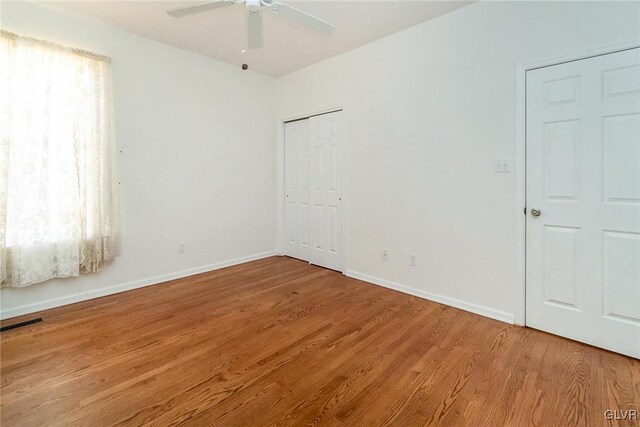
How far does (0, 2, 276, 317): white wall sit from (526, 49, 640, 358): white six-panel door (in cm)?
331

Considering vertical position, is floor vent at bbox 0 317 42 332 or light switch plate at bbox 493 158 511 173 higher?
light switch plate at bbox 493 158 511 173

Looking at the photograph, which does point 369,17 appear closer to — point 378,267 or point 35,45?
point 378,267

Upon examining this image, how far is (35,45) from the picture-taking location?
99.1 inches

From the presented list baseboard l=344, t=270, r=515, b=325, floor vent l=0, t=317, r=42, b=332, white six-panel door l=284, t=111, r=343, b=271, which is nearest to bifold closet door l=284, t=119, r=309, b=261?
white six-panel door l=284, t=111, r=343, b=271

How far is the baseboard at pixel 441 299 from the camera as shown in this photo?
2482 mm

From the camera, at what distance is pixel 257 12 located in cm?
210

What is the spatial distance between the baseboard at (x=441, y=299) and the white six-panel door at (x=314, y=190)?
44 centimetres

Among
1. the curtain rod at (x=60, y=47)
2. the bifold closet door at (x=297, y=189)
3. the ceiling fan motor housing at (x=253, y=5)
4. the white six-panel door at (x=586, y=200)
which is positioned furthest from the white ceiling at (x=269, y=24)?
the white six-panel door at (x=586, y=200)

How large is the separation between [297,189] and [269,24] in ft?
7.00

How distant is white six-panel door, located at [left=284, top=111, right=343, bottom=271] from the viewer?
12.5 ft

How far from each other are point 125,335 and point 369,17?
136 inches

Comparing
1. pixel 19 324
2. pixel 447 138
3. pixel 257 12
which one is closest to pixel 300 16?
pixel 257 12

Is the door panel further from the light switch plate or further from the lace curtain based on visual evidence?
the lace curtain

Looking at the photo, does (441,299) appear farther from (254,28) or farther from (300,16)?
(254,28)
